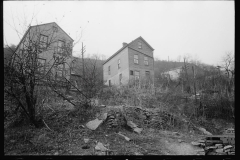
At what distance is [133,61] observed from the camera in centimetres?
1873

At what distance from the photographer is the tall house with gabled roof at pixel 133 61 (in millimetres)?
18516

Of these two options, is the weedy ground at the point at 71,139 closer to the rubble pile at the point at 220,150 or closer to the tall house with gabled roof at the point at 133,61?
the rubble pile at the point at 220,150

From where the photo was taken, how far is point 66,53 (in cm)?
629

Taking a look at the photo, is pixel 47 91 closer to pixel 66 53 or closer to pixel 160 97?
pixel 66 53

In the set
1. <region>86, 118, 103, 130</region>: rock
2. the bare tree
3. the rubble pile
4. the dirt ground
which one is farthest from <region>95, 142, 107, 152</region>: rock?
the rubble pile

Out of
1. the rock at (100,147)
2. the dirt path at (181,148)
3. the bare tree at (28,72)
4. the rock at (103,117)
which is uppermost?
the bare tree at (28,72)

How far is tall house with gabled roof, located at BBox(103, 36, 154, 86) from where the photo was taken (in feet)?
60.7

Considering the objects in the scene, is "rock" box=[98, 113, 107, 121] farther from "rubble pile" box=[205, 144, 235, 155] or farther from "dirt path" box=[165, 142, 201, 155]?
"rubble pile" box=[205, 144, 235, 155]

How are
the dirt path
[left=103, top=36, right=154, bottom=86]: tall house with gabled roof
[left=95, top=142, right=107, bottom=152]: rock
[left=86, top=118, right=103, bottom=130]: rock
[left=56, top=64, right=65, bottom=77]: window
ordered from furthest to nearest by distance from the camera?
[left=103, top=36, right=154, bottom=86]: tall house with gabled roof, [left=56, top=64, right=65, bottom=77]: window, [left=86, top=118, right=103, bottom=130]: rock, the dirt path, [left=95, top=142, right=107, bottom=152]: rock

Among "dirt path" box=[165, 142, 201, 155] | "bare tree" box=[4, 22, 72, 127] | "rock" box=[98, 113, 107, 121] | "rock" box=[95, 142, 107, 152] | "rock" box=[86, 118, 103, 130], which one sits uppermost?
"bare tree" box=[4, 22, 72, 127]

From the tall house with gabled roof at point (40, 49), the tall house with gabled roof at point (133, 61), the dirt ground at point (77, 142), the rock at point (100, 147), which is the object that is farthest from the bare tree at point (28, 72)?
the tall house with gabled roof at point (133, 61)
